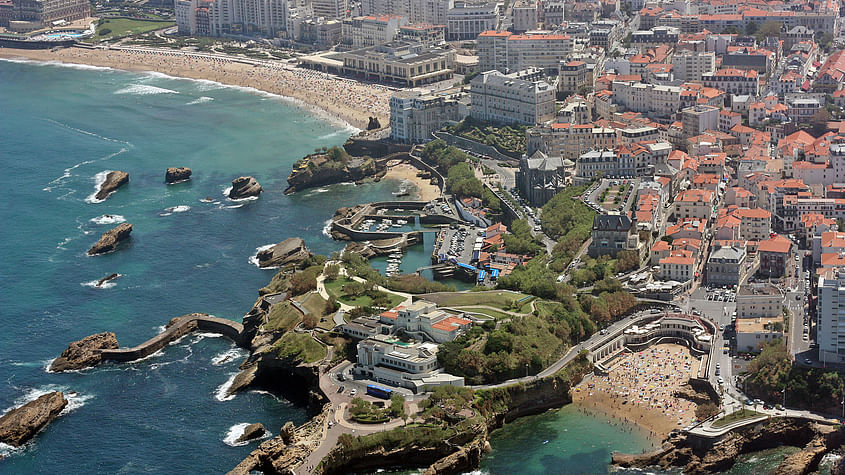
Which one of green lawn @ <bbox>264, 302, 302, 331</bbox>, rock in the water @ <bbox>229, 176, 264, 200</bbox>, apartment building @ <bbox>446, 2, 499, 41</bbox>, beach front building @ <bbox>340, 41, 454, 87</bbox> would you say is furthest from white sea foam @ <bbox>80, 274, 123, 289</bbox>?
apartment building @ <bbox>446, 2, 499, 41</bbox>

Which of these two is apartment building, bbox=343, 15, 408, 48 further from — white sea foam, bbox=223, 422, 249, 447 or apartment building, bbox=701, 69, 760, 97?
white sea foam, bbox=223, 422, 249, 447

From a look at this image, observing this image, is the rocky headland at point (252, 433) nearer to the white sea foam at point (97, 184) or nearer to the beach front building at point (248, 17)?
the white sea foam at point (97, 184)

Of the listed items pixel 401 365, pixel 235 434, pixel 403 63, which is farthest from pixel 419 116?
pixel 235 434

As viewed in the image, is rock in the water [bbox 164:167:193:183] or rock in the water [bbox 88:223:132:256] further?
rock in the water [bbox 164:167:193:183]

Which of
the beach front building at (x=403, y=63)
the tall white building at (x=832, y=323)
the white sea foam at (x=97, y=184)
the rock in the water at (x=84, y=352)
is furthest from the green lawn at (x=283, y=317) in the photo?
the beach front building at (x=403, y=63)

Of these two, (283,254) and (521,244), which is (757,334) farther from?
(283,254)
